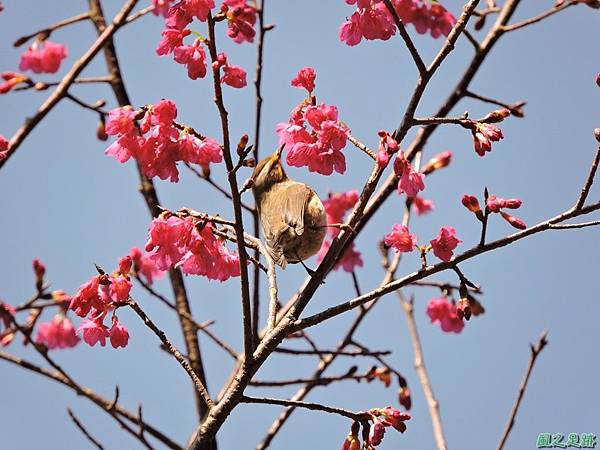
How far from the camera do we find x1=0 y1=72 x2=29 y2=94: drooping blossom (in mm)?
3539

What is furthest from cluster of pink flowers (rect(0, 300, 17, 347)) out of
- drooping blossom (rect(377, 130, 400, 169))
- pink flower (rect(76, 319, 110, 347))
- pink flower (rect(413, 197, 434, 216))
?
pink flower (rect(413, 197, 434, 216))

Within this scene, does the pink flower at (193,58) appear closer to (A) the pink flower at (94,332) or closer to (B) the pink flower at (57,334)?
(A) the pink flower at (94,332)

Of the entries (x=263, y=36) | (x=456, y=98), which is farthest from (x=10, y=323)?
(x=456, y=98)

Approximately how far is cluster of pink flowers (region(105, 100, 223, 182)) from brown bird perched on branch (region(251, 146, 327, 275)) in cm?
103

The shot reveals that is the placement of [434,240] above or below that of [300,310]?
above

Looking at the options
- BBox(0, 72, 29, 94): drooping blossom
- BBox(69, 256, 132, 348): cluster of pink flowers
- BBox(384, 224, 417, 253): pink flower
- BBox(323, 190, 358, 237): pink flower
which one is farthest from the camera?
BBox(323, 190, 358, 237): pink flower

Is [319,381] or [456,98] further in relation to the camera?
[456,98]

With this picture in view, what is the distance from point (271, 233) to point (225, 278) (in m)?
1.08

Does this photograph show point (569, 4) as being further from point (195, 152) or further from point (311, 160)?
point (195, 152)

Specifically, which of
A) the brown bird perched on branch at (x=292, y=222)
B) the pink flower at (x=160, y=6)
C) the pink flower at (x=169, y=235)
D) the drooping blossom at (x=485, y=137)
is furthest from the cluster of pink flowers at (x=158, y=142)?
the pink flower at (x=160, y=6)

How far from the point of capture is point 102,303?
8.34ft

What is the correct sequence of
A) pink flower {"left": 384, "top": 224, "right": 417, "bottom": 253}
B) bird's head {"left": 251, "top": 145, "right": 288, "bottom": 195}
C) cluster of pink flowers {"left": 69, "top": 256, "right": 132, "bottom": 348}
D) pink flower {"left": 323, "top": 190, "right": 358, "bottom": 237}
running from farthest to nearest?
pink flower {"left": 323, "top": 190, "right": 358, "bottom": 237} → bird's head {"left": 251, "top": 145, "right": 288, "bottom": 195} → pink flower {"left": 384, "top": 224, "right": 417, "bottom": 253} → cluster of pink flowers {"left": 69, "top": 256, "right": 132, "bottom": 348}

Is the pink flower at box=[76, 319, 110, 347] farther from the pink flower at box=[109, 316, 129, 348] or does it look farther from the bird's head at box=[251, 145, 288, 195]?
the bird's head at box=[251, 145, 288, 195]

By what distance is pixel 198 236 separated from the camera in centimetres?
262
